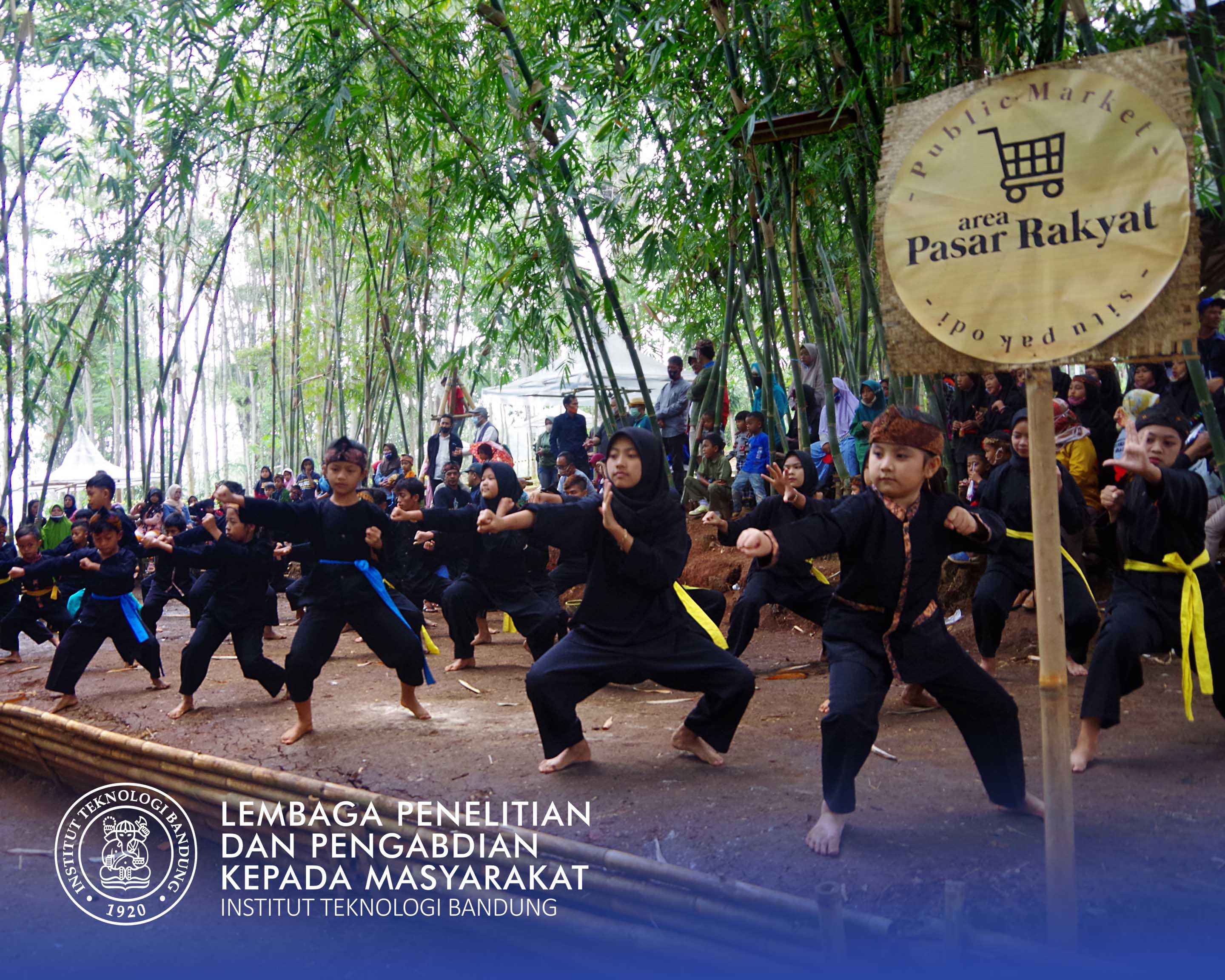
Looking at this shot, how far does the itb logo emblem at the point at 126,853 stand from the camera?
336 centimetres

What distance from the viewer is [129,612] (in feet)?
18.8

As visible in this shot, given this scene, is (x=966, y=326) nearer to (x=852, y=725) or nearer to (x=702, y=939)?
(x=852, y=725)

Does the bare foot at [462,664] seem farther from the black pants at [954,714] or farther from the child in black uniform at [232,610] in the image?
the black pants at [954,714]

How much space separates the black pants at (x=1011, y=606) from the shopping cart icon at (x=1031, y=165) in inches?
98.9

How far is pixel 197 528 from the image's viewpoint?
543 centimetres

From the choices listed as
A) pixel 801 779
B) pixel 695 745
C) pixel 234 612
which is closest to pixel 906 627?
pixel 801 779

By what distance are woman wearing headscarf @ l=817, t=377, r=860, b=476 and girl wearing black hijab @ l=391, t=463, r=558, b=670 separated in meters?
2.31

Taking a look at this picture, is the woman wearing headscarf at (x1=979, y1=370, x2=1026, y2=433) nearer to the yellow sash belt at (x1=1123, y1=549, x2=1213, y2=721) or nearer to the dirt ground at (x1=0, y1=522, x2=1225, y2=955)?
the dirt ground at (x1=0, y1=522, x2=1225, y2=955)

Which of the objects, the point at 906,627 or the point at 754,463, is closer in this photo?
the point at 906,627

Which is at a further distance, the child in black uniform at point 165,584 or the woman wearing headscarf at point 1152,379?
the child in black uniform at point 165,584

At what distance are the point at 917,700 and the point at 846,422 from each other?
3151mm

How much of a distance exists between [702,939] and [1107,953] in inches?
34.8

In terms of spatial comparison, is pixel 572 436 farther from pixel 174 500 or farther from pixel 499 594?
pixel 174 500

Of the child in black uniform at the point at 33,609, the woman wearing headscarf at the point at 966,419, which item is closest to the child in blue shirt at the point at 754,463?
the woman wearing headscarf at the point at 966,419
